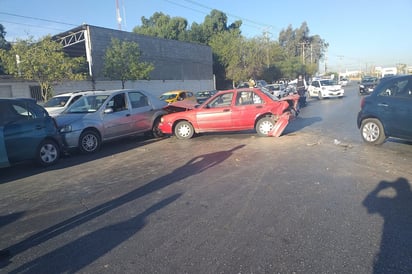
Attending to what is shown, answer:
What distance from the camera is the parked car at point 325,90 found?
28.4 meters

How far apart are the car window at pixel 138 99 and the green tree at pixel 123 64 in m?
14.5

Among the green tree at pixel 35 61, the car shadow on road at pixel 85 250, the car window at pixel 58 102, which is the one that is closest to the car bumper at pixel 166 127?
the car window at pixel 58 102

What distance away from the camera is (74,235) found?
4.10 m

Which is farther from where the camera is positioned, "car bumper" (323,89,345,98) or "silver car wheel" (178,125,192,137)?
"car bumper" (323,89,345,98)

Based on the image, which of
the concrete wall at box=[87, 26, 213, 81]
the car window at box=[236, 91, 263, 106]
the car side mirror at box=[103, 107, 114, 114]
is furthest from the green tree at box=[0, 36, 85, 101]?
the car window at box=[236, 91, 263, 106]

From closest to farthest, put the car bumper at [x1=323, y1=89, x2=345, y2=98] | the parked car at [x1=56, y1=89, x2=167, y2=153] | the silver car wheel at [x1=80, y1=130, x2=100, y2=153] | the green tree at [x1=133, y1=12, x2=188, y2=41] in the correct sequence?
the parked car at [x1=56, y1=89, x2=167, y2=153], the silver car wheel at [x1=80, y1=130, x2=100, y2=153], the car bumper at [x1=323, y1=89, x2=345, y2=98], the green tree at [x1=133, y1=12, x2=188, y2=41]

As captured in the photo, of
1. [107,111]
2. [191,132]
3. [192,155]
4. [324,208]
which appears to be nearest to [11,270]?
[324,208]

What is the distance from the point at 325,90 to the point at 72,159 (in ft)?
79.9

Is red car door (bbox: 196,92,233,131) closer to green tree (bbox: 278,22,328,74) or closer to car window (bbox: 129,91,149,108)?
car window (bbox: 129,91,149,108)

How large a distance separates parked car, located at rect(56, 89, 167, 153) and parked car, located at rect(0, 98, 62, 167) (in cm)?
97

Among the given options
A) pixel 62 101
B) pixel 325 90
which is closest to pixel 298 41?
pixel 325 90

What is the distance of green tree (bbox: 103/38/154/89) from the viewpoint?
25062 millimetres

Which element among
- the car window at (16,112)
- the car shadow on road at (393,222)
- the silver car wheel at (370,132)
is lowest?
the car shadow on road at (393,222)

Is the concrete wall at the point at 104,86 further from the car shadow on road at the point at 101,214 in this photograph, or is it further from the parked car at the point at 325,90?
the car shadow on road at the point at 101,214
